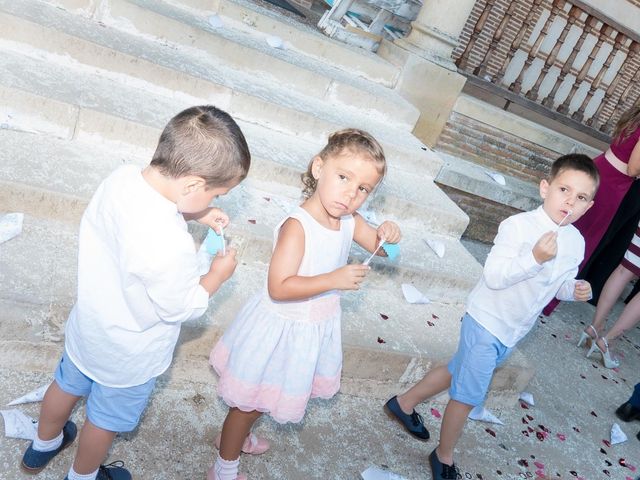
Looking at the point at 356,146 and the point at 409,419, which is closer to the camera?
the point at 356,146

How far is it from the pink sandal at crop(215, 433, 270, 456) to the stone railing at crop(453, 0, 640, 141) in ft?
22.1

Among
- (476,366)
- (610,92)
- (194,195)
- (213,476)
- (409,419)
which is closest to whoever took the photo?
(194,195)

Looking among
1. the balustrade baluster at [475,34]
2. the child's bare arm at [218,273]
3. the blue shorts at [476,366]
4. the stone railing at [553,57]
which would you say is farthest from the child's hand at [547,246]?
the balustrade baluster at [475,34]

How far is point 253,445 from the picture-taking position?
8.99 ft

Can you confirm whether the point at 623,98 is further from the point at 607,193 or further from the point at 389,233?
the point at 389,233

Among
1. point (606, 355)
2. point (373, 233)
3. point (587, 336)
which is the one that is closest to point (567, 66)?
point (587, 336)

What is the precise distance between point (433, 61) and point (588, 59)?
332 cm

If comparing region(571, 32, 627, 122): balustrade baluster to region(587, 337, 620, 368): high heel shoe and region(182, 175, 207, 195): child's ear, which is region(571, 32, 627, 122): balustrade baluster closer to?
region(587, 337, 620, 368): high heel shoe

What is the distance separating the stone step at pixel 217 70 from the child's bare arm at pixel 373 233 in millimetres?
2485

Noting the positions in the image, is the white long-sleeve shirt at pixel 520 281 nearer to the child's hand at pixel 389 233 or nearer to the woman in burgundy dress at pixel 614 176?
the child's hand at pixel 389 233

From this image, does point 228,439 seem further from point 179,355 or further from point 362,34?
point 362,34

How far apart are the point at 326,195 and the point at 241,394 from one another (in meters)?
0.82

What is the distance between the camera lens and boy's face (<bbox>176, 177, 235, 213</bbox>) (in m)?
1.84

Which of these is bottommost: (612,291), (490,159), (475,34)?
(612,291)
